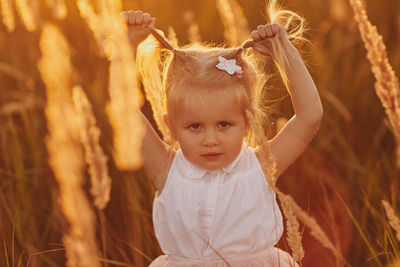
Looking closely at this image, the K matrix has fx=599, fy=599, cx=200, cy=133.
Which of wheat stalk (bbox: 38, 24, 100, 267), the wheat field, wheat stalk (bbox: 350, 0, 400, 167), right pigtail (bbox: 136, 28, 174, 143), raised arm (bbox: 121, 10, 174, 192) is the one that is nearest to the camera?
wheat stalk (bbox: 38, 24, 100, 267)

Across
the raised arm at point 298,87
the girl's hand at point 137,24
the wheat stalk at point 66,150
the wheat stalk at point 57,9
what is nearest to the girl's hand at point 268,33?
the raised arm at point 298,87

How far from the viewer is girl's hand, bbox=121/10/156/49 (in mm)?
1397

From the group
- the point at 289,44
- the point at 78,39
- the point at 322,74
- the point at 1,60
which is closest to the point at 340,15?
the point at 322,74

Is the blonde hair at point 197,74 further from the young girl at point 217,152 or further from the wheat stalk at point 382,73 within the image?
the wheat stalk at point 382,73

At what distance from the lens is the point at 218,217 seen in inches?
55.7

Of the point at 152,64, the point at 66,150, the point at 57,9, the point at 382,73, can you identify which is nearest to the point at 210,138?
the point at 152,64

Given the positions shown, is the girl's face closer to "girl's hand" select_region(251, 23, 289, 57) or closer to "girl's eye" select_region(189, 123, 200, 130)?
"girl's eye" select_region(189, 123, 200, 130)

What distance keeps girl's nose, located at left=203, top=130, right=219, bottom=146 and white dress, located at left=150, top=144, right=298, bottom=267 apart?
109mm

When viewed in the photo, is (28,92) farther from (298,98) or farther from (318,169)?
(298,98)

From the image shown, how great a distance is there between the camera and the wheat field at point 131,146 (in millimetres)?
755

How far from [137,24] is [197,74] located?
7.2 inches

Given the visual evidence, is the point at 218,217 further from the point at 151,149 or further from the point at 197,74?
the point at 197,74

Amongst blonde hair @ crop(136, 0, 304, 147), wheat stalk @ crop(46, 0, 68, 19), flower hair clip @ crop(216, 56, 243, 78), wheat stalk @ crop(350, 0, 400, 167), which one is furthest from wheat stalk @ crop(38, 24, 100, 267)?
wheat stalk @ crop(46, 0, 68, 19)

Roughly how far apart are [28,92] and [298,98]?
1283 millimetres
